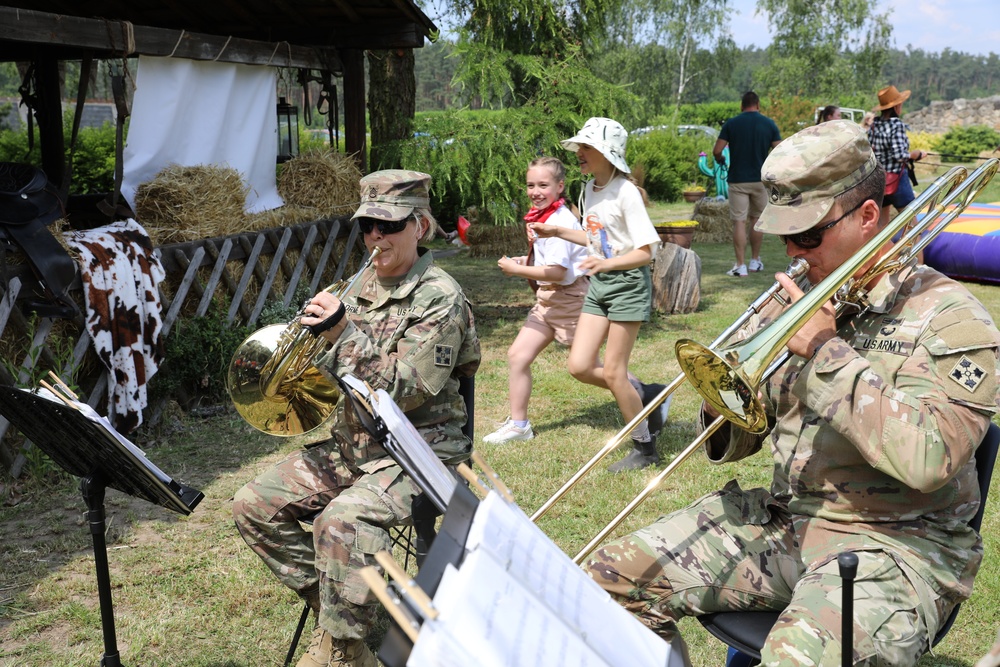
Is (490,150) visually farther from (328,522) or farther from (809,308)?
(809,308)

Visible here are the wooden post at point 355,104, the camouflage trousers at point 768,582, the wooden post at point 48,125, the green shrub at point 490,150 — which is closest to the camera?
the camouflage trousers at point 768,582

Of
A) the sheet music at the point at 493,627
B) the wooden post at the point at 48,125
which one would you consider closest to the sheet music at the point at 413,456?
the sheet music at the point at 493,627

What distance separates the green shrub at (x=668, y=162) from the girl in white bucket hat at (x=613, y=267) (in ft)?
48.2

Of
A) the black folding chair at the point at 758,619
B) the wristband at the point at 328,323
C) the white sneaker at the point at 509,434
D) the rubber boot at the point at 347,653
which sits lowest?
the white sneaker at the point at 509,434

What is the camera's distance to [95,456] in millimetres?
2518

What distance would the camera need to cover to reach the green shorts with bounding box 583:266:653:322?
16.0 feet

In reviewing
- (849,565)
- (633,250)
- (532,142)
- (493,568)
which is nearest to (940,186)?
(849,565)

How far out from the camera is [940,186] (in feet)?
7.95

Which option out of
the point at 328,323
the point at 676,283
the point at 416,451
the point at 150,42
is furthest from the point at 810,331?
the point at 676,283

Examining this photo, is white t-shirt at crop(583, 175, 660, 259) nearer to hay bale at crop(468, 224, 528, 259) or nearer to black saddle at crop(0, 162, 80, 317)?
black saddle at crop(0, 162, 80, 317)

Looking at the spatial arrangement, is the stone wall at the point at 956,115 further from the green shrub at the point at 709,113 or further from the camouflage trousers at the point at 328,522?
the camouflage trousers at the point at 328,522

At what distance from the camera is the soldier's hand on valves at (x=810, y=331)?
7.31 feet

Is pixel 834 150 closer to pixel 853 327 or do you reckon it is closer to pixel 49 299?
pixel 853 327

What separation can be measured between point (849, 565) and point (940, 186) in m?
1.30
